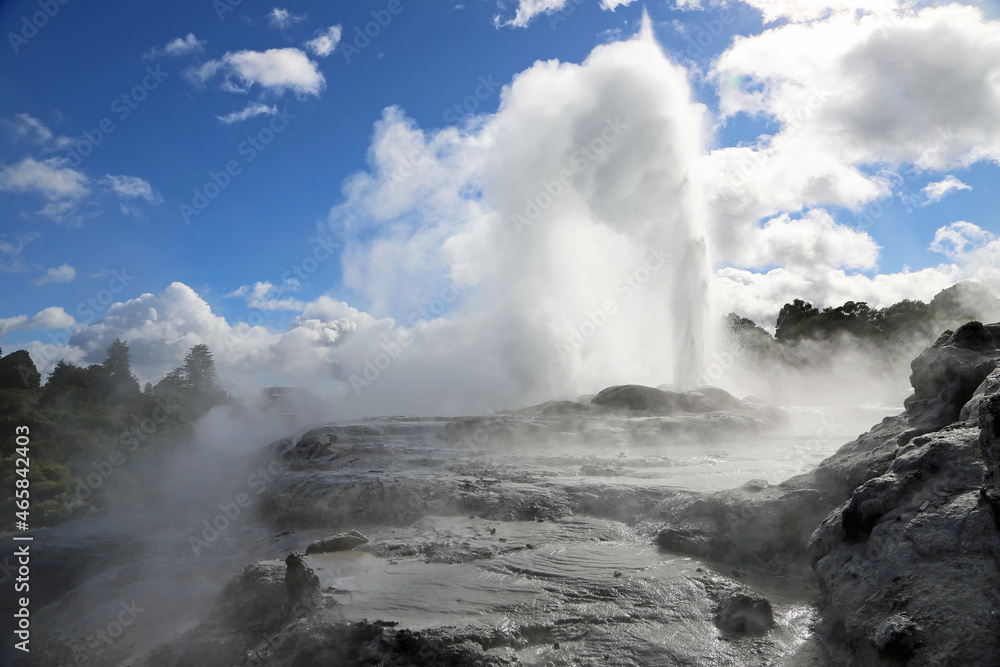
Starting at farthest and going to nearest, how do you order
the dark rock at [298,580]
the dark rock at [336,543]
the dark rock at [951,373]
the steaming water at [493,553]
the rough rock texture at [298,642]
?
the dark rock at [336,543] → the dark rock at [951,373] → the dark rock at [298,580] → the steaming water at [493,553] → the rough rock texture at [298,642]

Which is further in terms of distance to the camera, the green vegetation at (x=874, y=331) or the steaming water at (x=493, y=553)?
the green vegetation at (x=874, y=331)

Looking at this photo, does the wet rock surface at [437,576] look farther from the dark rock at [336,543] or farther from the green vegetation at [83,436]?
the green vegetation at [83,436]

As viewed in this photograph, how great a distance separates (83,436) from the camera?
77.4ft

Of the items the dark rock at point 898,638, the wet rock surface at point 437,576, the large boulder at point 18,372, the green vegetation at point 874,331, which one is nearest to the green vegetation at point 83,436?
the large boulder at point 18,372

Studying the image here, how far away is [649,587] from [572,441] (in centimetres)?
966

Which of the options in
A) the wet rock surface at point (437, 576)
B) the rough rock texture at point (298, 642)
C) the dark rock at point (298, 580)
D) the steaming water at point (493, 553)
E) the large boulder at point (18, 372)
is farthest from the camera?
the large boulder at point (18, 372)

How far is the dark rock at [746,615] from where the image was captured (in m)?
3.99

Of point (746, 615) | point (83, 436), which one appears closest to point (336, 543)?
point (746, 615)

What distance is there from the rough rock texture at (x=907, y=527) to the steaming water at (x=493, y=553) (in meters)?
0.49

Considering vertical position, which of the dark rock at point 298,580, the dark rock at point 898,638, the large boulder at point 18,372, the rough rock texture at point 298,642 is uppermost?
the large boulder at point 18,372

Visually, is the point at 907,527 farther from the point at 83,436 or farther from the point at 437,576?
the point at 83,436

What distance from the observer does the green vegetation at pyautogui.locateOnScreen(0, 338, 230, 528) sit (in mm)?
17391

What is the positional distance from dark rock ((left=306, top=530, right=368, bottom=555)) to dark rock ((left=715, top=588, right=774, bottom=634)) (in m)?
4.32

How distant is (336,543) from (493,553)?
6.62 ft
